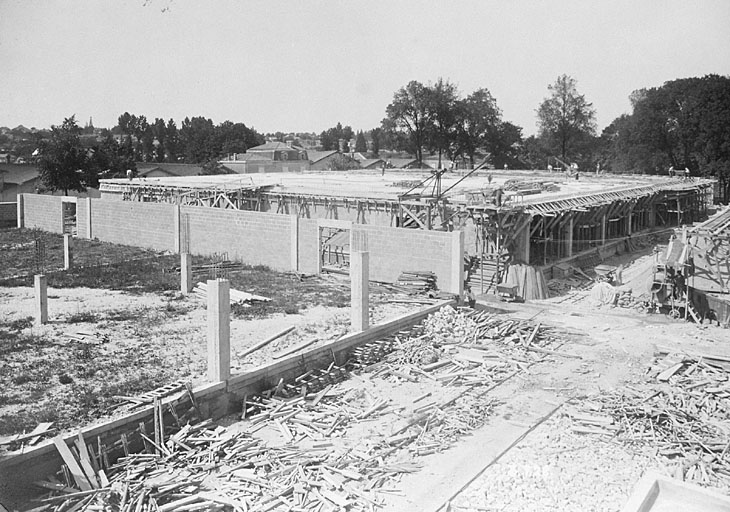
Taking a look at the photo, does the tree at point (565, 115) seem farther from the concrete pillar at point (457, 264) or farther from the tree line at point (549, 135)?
the concrete pillar at point (457, 264)

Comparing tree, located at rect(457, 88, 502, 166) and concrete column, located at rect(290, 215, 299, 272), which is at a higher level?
tree, located at rect(457, 88, 502, 166)

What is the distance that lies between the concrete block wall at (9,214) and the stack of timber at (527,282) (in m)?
26.4

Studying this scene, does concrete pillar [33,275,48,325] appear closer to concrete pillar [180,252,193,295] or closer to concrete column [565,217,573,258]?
concrete pillar [180,252,193,295]

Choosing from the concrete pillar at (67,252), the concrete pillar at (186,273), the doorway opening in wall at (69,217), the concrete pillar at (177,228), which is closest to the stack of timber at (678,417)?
the concrete pillar at (186,273)

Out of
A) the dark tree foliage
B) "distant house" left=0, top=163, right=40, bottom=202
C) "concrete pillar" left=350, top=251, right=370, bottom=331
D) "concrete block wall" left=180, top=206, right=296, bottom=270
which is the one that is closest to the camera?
"concrete pillar" left=350, top=251, right=370, bottom=331

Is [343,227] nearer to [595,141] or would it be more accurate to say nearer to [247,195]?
[247,195]

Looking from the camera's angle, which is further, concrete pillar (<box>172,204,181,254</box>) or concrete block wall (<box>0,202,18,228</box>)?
concrete block wall (<box>0,202,18,228</box>)

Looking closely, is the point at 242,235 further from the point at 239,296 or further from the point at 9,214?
the point at 9,214

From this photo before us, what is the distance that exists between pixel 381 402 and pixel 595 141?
2587 inches

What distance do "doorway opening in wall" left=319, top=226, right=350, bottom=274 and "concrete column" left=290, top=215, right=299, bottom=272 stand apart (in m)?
0.85

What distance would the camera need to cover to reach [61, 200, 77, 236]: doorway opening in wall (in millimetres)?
32475

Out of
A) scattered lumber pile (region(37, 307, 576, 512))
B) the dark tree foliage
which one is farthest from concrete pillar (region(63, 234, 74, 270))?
the dark tree foliage

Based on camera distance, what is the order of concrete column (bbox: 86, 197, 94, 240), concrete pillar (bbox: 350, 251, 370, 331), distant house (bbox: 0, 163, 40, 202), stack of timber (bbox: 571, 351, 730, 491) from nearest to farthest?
stack of timber (bbox: 571, 351, 730, 491), concrete pillar (bbox: 350, 251, 370, 331), concrete column (bbox: 86, 197, 94, 240), distant house (bbox: 0, 163, 40, 202)

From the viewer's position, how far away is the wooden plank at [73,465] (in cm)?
887
